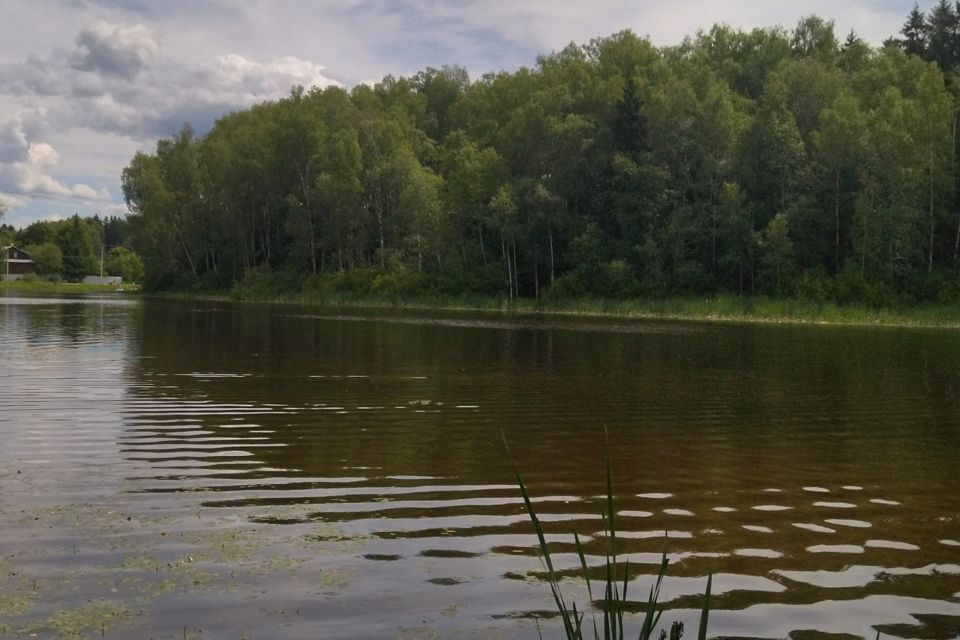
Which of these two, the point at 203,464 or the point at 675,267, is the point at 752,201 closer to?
the point at 675,267

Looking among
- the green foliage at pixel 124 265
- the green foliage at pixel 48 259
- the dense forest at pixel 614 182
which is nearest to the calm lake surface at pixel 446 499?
the dense forest at pixel 614 182

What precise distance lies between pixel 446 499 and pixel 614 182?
59885mm

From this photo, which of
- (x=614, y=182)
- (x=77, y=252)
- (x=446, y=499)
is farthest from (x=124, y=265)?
(x=446, y=499)

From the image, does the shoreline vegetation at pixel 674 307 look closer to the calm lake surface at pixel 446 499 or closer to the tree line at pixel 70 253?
the calm lake surface at pixel 446 499

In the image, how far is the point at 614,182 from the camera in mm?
66188

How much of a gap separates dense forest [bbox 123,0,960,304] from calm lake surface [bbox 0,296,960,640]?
37.8m

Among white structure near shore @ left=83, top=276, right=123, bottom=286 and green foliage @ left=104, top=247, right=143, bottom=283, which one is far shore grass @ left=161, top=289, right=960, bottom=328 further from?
white structure near shore @ left=83, top=276, right=123, bottom=286

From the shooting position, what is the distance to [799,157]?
5853 cm

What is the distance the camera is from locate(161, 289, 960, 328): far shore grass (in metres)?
46.6

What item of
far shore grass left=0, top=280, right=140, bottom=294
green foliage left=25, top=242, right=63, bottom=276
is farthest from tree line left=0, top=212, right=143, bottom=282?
far shore grass left=0, top=280, right=140, bottom=294

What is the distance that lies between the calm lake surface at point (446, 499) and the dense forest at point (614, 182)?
37.8 m

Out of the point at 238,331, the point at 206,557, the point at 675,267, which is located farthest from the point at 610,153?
the point at 206,557

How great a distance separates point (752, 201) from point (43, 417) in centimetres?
5454

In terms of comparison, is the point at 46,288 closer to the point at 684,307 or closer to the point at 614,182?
the point at 614,182
